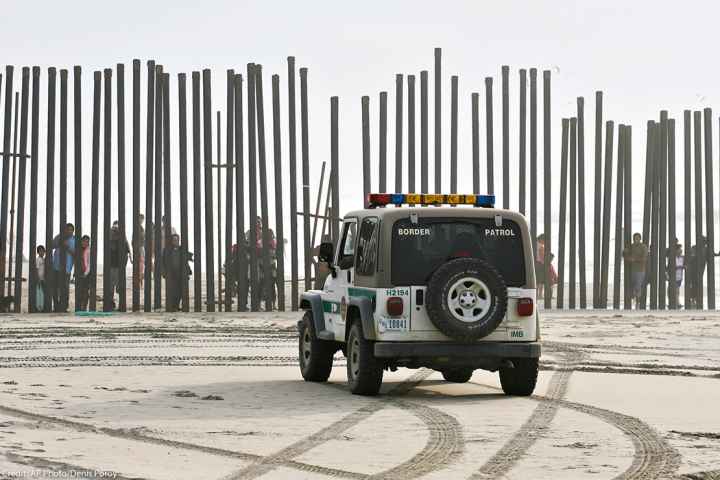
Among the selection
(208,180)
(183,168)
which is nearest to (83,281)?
(183,168)

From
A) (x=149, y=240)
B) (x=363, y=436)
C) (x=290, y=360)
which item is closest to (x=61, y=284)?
(x=149, y=240)

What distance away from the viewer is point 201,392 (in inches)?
500

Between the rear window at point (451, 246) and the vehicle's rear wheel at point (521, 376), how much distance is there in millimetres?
686

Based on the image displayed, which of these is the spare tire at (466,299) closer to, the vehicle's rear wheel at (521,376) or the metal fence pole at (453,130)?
the vehicle's rear wheel at (521,376)

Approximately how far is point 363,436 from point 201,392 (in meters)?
3.23

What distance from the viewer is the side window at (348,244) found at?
1330 centimetres

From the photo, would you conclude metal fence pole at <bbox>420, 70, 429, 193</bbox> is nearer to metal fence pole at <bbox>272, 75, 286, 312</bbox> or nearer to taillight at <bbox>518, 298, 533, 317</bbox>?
metal fence pole at <bbox>272, 75, 286, 312</bbox>

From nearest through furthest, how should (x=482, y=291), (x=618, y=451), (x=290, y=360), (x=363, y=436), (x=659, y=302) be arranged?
1. (x=618, y=451)
2. (x=363, y=436)
3. (x=482, y=291)
4. (x=290, y=360)
5. (x=659, y=302)

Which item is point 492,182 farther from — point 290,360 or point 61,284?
point 290,360

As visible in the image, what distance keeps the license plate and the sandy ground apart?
0.61m

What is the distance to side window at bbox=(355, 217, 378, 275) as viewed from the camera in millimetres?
12570

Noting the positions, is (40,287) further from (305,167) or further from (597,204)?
(597,204)

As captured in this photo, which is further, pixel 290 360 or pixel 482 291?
pixel 290 360

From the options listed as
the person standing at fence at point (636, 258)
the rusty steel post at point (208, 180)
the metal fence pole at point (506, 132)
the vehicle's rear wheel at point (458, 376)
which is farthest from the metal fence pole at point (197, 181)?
the vehicle's rear wheel at point (458, 376)
